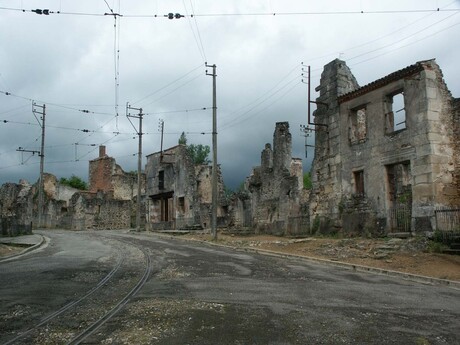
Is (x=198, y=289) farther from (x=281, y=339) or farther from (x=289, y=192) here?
(x=289, y=192)

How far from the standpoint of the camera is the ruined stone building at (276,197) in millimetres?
31689

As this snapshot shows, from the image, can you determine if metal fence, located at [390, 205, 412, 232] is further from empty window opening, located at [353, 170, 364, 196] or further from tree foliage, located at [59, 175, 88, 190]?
tree foliage, located at [59, 175, 88, 190]

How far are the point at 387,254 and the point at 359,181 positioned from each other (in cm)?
731

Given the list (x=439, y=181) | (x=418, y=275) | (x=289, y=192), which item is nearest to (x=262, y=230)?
(x=289, y=192)

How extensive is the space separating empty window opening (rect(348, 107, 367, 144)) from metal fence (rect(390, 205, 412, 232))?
427 cm

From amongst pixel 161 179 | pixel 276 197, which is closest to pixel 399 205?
pixel 276 197

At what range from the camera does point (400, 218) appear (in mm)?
21688

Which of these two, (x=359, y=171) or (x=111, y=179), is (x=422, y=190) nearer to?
(x=359, y=171)

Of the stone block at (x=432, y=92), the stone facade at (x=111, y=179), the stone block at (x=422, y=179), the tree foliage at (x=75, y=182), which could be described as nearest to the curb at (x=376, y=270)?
the stone block at (x=422, y=179)

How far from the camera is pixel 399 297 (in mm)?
10625

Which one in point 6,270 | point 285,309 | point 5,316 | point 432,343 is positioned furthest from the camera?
point 6,270

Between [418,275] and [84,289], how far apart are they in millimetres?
10045

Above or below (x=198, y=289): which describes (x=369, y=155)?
above

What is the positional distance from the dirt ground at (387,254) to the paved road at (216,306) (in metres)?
2.22
